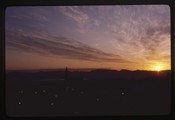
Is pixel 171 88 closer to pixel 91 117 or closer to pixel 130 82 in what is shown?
pixel 91 117

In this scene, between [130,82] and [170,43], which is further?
[130,82]

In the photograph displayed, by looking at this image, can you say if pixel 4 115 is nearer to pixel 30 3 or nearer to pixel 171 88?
pixel 30 3

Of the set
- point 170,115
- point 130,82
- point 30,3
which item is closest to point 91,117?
point 170,115

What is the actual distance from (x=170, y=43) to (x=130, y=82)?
1802 mm

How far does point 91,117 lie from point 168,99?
62cm

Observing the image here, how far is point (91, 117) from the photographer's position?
7.25 ft

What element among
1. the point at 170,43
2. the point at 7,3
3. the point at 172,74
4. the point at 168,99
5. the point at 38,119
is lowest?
the point at 38,119

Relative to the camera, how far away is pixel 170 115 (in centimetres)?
226

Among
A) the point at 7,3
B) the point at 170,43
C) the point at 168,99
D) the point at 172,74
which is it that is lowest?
the point at 168,99

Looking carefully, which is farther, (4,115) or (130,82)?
(130,82)

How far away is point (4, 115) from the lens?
223 cm

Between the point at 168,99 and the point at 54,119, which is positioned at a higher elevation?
the point at 168,99

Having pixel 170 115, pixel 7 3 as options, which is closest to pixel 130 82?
pixel 170 115

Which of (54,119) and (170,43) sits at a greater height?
(170,43)
